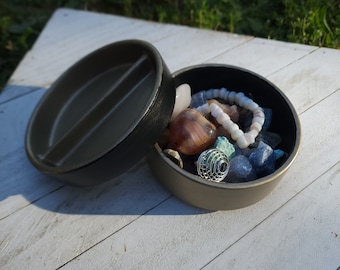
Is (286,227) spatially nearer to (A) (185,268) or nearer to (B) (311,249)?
(B) (311,249)

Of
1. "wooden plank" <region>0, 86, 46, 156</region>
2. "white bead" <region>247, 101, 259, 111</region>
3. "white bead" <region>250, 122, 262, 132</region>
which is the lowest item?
"wooden plank" <region>0, 86, 46, 156</region>

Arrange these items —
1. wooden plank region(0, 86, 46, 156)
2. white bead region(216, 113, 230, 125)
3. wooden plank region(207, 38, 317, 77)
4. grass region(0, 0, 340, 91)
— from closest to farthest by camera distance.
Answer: white bead region(216, 113, 230, 125) < wooden plank region(0, 86, 46, 156) < wooden plank region(207, 38, 317, 77) < grass region(0, 0, 340, 91)

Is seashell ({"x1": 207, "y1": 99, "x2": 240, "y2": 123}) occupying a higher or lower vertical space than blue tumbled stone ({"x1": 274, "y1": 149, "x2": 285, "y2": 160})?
higher

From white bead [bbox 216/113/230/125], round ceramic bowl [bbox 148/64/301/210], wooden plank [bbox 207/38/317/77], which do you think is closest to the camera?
round ceramic bowl [bbox 148/64/301/210]

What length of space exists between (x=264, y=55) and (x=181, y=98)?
13.8 inches

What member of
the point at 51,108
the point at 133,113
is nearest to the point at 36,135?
the point at 51,108

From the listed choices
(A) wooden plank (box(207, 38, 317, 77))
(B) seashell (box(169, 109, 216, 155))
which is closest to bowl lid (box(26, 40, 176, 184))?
(B) seashell (box(169, 109, 216, 155))

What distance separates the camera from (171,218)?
2.60 ft

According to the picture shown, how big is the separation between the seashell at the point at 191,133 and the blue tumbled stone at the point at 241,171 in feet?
0.20

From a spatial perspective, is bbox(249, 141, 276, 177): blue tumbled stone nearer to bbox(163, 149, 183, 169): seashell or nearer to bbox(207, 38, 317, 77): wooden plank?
bbox(163, 149, 183, 169): seashell

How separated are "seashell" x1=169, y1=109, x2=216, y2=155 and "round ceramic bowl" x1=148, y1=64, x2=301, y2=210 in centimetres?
5

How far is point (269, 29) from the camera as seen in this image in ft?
4.33

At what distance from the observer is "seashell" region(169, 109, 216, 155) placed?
2.53ft

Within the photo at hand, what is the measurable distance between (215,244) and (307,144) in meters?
0.29
